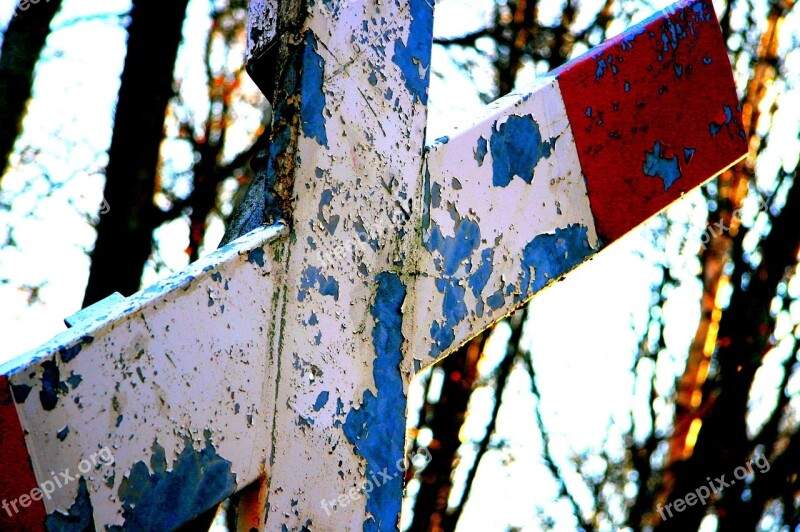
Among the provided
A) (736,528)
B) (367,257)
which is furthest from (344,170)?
(736,528)


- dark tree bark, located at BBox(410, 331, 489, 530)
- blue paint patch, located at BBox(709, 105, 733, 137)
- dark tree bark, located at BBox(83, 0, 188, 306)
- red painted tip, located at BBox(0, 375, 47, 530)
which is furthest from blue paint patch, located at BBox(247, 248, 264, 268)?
dark tree bark, located at BBox(410, 331, 489, 530)

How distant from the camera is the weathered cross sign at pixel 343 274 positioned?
2.47 feet

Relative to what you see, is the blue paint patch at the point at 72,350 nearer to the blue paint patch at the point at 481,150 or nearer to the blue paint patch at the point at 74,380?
the blue paint patch at the point at 74,380

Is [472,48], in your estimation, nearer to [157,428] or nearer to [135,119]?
[135,119]

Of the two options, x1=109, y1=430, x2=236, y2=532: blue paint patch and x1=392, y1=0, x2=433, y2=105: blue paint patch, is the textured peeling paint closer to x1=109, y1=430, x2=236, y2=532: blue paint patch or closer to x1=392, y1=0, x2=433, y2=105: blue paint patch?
x1=392, y1=0, x2=433, y2=105: blue paint patch

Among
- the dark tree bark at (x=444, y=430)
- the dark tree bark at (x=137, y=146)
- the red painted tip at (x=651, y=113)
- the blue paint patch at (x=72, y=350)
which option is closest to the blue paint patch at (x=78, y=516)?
the blue paint patch at (x=72, y=350)

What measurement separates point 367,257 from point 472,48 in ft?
15.0

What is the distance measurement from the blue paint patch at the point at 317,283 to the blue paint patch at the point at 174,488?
19 centimetres

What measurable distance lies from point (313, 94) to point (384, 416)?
396mm

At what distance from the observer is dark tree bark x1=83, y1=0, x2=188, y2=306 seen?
3.36 meters

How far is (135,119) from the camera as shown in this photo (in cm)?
343

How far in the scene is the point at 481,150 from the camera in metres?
1.06

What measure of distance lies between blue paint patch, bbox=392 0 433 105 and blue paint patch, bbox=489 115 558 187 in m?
0.12

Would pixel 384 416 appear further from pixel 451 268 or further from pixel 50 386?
pixel 50 386
